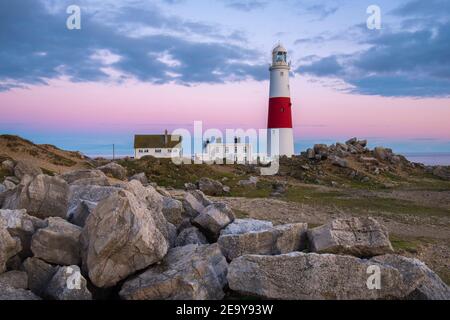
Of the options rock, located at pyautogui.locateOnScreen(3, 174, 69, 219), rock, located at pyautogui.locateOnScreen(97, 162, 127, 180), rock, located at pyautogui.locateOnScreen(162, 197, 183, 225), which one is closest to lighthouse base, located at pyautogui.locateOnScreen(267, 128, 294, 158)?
rock, located at pyautogui.locateOnScreen(97, 162, 127, 180)

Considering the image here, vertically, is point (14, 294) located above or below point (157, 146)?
below

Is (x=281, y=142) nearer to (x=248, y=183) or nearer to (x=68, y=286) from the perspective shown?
(x=248, y=183)

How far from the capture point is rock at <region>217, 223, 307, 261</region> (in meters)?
10.6

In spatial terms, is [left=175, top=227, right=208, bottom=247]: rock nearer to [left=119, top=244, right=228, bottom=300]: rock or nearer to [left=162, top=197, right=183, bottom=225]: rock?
[left=162, top=197, right=183, bottom=225]: rock

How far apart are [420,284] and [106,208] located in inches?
280

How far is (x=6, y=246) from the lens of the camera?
9.41 metres

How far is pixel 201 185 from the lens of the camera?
30.5 m

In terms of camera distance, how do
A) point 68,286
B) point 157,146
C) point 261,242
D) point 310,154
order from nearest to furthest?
point 68,286, point 261,242, point 310,154, point 157,146

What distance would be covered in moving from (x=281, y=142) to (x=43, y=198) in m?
41.7

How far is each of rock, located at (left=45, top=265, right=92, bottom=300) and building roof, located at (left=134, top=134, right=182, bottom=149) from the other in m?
54.4

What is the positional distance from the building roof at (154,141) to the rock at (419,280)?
5495cm

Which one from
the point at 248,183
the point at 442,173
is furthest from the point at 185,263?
the point at 442,173

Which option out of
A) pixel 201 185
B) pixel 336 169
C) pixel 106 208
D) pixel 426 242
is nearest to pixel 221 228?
pixel 106 208
